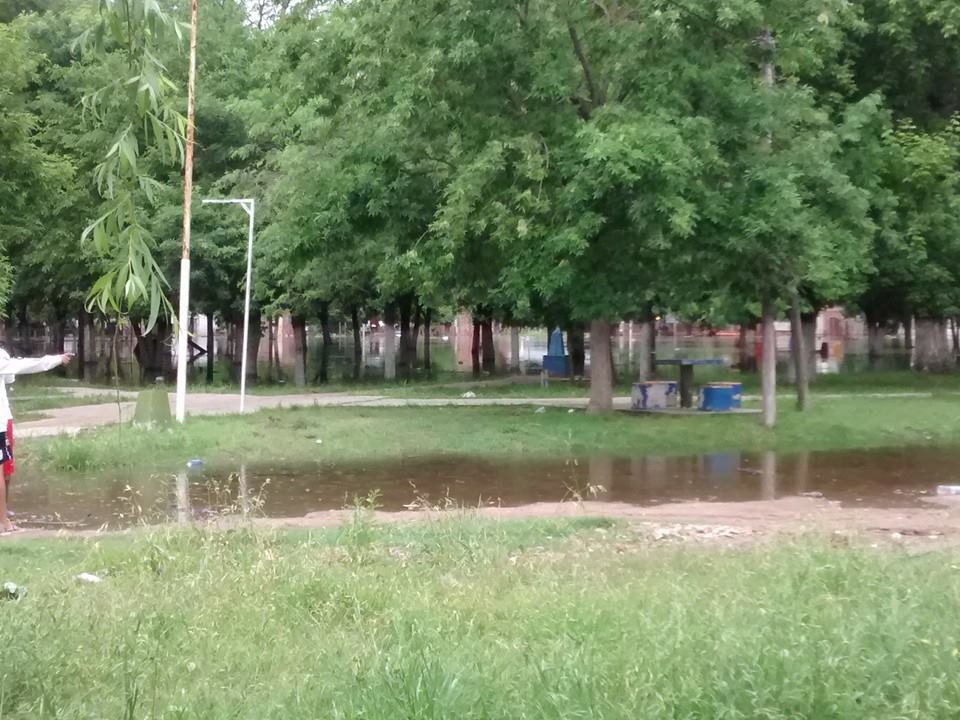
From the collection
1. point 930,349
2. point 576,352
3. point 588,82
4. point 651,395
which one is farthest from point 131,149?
point 576,352

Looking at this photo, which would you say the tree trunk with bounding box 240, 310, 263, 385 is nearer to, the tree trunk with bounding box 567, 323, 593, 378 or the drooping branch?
the tree trunk with bounding box 567, 323, 593, 378

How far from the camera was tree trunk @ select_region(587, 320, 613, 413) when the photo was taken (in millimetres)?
21031

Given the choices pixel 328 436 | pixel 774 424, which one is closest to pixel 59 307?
pixel 328 436

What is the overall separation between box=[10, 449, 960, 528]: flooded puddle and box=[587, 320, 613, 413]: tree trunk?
3803 mm

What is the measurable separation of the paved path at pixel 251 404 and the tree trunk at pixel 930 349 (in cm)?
756

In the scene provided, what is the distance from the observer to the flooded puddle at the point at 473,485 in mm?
12453

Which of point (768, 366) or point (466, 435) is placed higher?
point (768, 366)

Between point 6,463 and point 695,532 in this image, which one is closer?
point 6,463

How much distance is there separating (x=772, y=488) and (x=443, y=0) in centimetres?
945

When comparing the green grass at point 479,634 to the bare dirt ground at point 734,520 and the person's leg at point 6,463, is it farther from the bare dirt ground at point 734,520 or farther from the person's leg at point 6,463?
the person's leg at point 6,463

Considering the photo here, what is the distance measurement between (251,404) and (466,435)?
8279 mm

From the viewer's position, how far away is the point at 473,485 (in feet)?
47.6

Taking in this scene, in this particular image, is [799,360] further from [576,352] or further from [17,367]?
[576,352]

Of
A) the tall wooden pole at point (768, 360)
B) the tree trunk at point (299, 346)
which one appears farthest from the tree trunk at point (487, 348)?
the tall wooden pole at point (768, 360)
